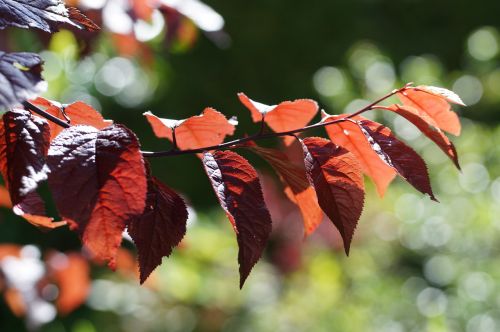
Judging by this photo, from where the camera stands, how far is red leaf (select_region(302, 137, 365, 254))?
63cm

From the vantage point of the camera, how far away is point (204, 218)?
Answer: 3861 millimetres

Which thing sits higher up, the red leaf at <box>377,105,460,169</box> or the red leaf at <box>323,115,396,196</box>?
the red leaf at <box>377,105,460,169</box>

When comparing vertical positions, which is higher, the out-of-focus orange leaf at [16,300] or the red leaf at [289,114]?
the red leaf at [289,114]

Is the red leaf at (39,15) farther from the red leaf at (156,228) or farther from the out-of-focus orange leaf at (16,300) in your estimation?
the out-of-focus orange leaf at (16,300)

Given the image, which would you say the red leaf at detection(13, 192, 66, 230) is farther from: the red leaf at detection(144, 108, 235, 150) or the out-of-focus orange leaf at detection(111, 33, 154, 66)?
the out-of-focus orange leaf at detection(111, 33, 154, 66)

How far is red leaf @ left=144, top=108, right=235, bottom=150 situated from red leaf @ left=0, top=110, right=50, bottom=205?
146 mm

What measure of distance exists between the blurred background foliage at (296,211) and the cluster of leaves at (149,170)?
2.36 ft

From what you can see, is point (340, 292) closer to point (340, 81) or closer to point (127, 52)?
point (127, 52)

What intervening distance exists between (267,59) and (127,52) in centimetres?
262

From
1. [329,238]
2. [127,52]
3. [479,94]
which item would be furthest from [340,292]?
[479,94]

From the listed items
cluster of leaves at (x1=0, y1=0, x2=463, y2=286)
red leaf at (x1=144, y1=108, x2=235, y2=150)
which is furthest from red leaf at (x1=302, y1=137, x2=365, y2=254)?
red leaf at (x1=144, y1=108, x2=235, y2=150)

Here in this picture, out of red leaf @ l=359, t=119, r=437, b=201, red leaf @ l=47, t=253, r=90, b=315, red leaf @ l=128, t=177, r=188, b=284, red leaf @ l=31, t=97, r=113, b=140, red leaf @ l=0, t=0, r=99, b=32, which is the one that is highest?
red leaf @ l=0, t=0, r=99, b=32

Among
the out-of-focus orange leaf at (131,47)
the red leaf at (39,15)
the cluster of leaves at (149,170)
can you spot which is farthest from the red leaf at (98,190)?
Result: the out-of-focus orange leaf at (131,47)

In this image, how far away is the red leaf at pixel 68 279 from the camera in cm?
174
